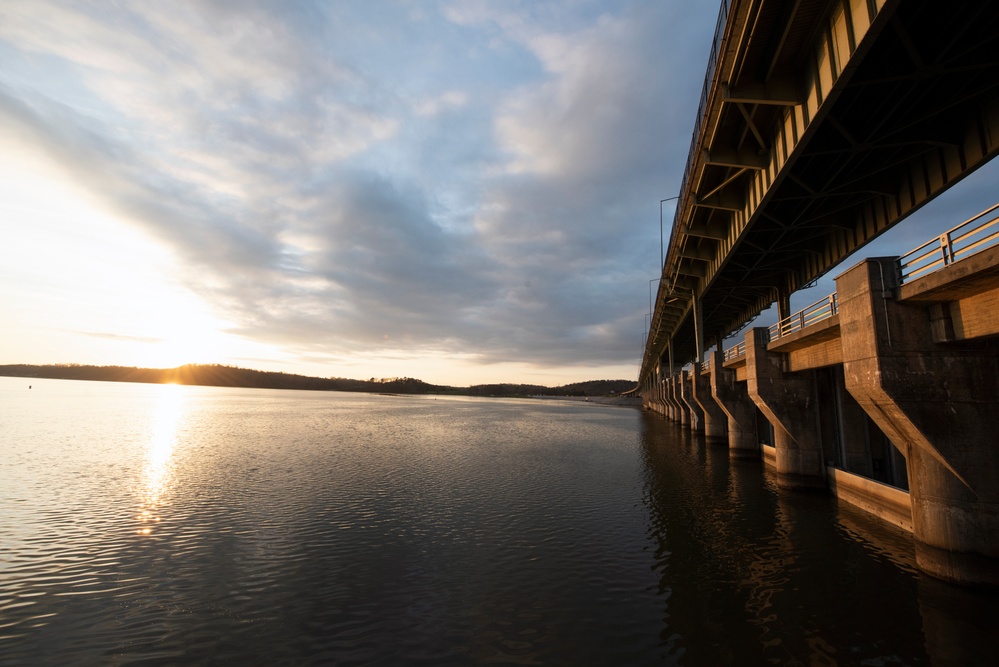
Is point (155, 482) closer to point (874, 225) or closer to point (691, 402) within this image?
point (874, 225)

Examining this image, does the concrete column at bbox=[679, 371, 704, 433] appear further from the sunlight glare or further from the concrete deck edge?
the sunlight glare

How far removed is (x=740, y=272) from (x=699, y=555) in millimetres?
29642

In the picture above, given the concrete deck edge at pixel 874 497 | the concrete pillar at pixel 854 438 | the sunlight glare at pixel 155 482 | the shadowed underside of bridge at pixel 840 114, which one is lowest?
the sunlight glare at pixel 155 482

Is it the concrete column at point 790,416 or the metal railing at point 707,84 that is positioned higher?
the metal railing at point 707,84

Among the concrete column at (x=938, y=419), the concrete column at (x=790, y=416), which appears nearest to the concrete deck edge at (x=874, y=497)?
the concrete column at (x=790, y=416)

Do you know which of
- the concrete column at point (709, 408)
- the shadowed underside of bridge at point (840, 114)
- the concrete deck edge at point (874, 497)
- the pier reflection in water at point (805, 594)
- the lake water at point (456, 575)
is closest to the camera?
the pier reflection in water at point (805, 594)

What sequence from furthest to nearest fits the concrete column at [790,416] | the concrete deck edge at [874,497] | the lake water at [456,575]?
the concrete column at [790,416] < the concrete deck edge at [874,497] < the lake water at [456,575]

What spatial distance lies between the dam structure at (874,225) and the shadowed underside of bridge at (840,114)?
7cm

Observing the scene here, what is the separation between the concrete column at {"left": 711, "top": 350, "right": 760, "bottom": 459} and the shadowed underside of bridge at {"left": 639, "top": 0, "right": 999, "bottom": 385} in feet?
35.3

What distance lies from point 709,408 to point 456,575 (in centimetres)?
3935

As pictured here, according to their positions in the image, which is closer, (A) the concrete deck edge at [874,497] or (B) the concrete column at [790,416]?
(A) the concrete deck edge at [874,497]

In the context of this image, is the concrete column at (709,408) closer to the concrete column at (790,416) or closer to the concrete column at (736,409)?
the concrete column at (736,409)

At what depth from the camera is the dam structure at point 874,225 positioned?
441 inches

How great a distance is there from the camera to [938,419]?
1147cm
